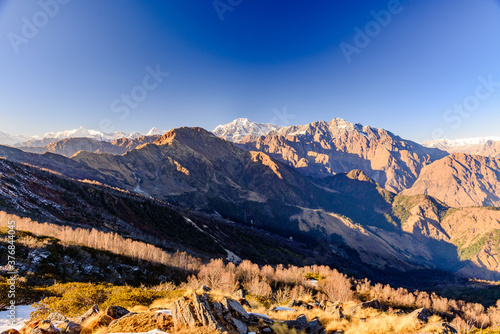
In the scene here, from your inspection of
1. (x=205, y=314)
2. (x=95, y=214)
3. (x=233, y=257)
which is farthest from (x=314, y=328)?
(x=233, y=257)

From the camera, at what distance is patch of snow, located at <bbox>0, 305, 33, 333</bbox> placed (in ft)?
57.2

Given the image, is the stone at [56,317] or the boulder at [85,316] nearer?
the boulder at [85,316]

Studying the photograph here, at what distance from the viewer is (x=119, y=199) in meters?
177

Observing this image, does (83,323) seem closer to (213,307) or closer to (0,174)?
(213,307)

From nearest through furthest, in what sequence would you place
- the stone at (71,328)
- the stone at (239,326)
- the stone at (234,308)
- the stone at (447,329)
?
the stone at (71,328)
the stone at (239,326)
the stone at (234,308)
the stone at (447,329)

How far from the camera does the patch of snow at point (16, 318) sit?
57.2 ft

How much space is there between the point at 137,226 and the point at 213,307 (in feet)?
524

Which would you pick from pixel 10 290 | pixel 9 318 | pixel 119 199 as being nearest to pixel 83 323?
pixel 9 318

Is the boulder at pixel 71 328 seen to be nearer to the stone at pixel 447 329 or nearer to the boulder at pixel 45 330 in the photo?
the boulder at pixel 45 330

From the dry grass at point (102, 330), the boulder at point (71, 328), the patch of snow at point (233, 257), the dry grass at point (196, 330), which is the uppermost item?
the dry grass at point (196, 330)

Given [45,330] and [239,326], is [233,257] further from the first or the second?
[45,330]

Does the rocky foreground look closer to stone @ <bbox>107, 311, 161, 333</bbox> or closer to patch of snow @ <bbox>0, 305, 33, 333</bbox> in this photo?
stone @ <bbox>107, 311, 161, 333</bbox>

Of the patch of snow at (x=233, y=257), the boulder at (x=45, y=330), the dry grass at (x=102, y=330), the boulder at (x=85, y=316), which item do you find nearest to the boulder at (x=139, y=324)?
the dry grass at (x=102, y=330)

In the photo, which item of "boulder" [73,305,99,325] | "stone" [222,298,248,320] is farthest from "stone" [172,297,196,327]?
"boulder" [73,305,99,325]
